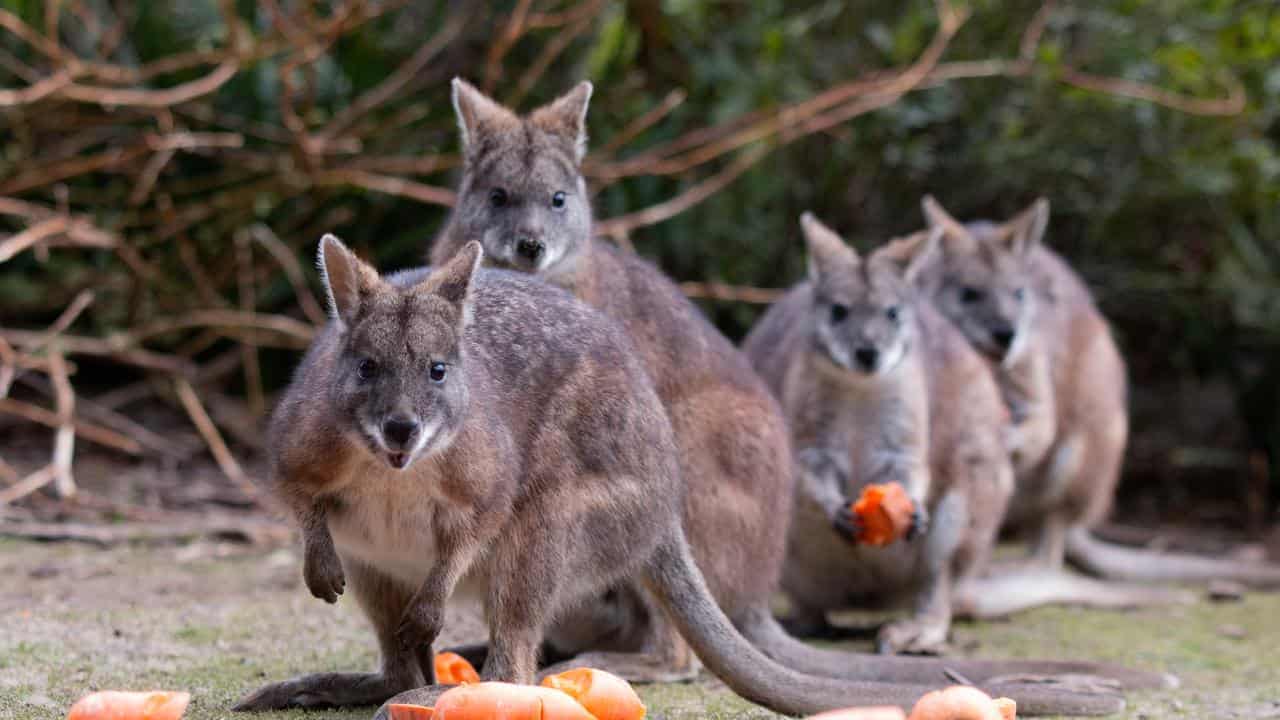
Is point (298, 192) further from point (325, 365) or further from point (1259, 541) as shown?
point (1259, 541)

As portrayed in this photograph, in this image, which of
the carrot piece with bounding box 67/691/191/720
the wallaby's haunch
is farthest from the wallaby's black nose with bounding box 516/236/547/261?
the carrot piece with bounding box 67/691/191/720

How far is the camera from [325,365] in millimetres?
3375

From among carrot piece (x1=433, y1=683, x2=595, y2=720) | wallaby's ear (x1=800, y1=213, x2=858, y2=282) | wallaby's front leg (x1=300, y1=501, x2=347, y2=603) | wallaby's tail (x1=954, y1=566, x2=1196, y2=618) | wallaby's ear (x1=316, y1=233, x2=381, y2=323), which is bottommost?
wallaby's tail (x1=954, y1=566, x2=1196, y2=618)

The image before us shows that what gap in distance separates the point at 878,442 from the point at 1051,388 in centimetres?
184

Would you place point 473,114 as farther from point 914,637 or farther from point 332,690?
point 914,637

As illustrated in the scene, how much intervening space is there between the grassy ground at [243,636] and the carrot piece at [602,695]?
1.45ft

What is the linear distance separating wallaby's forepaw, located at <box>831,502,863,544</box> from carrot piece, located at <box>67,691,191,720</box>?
8.79ft

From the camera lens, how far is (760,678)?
352 centimetres

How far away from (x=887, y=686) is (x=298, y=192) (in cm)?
439

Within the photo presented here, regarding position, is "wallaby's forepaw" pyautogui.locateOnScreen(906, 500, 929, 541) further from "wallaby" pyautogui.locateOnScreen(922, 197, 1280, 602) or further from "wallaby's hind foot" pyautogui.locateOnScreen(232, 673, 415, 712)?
"wallaby's hind foot" pyautogui.locateOnScreen(232, 673, 415, 712)

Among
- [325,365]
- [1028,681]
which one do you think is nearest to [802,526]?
[1028,681]

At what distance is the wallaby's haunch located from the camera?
518cm

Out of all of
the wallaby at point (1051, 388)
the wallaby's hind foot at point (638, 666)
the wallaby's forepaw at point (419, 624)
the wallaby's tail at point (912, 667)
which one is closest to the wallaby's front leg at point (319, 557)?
the wallaby's forepaw at point (419, 624)

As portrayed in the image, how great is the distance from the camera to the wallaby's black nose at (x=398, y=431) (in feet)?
9.95
